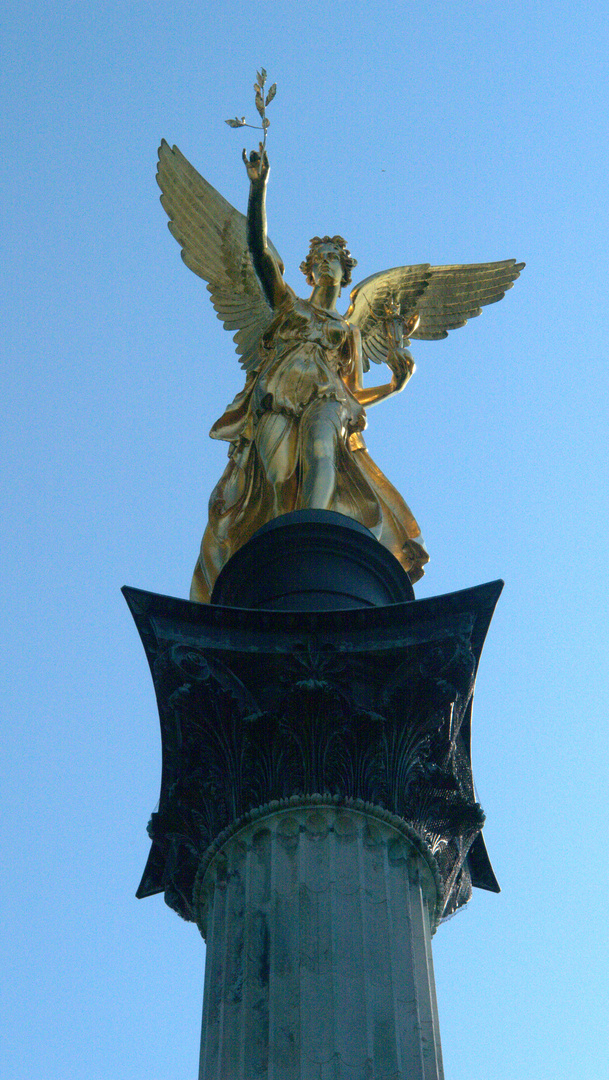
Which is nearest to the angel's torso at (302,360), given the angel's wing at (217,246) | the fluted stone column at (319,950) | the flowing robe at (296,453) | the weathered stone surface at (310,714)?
the flowing robe at (296,453)

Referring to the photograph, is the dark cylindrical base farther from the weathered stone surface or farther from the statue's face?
the statue's face

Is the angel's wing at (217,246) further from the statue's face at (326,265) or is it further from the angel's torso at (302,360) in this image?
the angel's torso at (302,360)

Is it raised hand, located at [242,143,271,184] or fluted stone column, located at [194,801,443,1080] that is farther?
raised hand, located at [242,143,271,184]

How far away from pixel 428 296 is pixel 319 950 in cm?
1139

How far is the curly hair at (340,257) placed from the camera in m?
18.5

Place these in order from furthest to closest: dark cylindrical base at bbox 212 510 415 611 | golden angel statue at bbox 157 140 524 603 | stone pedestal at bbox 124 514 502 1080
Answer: golden angel statue at bbox 157 140 524 603
dark cylindrical base at bbox 212 510 415 611
stone pedestal at bbox 124 514 502 1080

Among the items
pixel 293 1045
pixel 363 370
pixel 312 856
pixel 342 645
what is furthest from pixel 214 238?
pixel 293 1045

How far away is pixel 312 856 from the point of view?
38.4 ft

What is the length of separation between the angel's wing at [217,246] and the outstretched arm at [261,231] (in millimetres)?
1221

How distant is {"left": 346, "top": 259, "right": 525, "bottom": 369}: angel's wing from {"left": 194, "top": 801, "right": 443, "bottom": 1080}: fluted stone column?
8762mm

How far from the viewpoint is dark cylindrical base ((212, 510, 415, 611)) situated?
1355 centimetres

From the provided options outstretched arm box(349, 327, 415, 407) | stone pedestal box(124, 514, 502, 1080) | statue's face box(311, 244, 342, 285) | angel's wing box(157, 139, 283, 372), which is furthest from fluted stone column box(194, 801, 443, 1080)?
angel's wing box(157, 139, 283, 372)

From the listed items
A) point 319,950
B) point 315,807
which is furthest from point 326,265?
point 319,950

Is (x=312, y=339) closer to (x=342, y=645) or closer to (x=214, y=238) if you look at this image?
(x=214, y=238)
